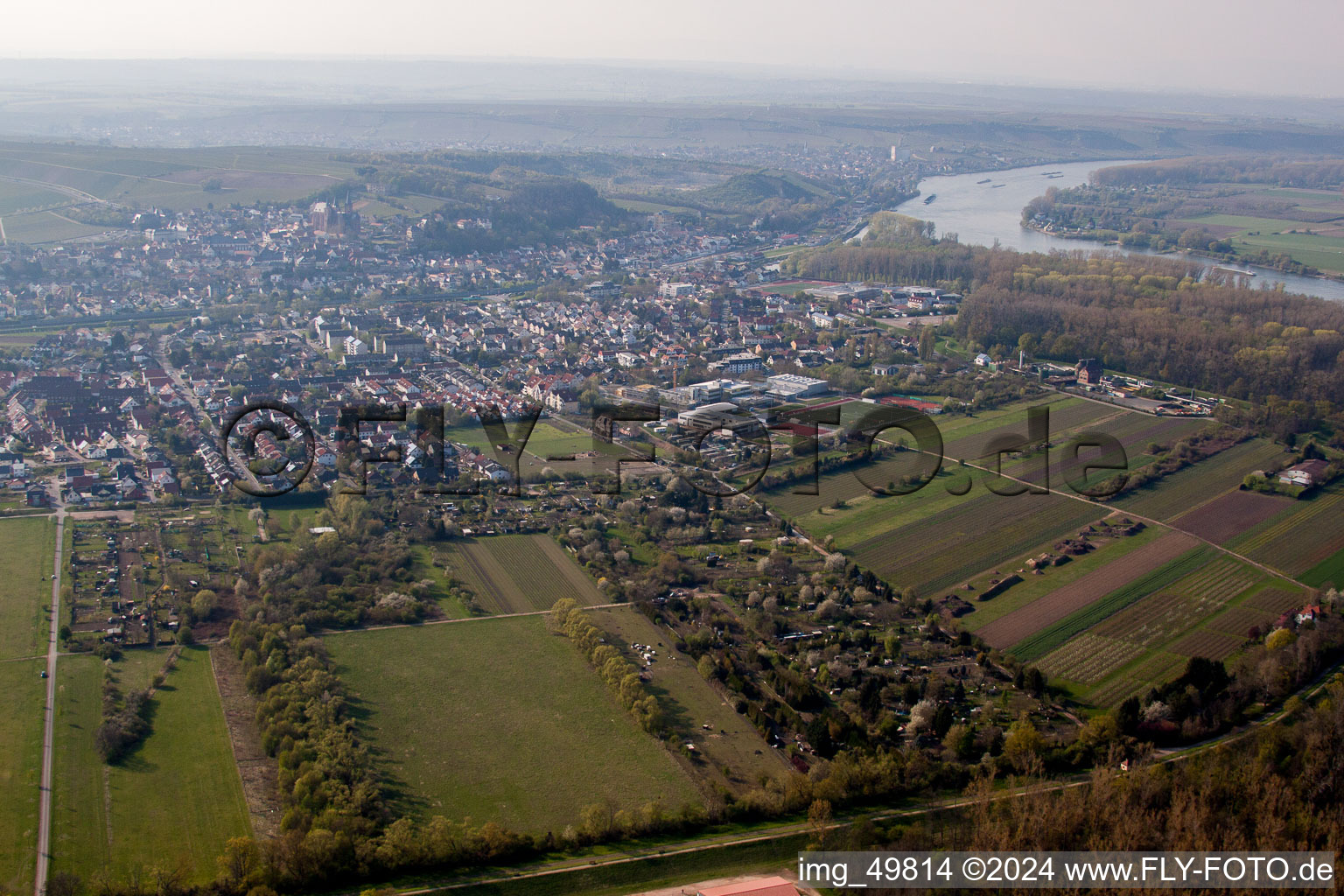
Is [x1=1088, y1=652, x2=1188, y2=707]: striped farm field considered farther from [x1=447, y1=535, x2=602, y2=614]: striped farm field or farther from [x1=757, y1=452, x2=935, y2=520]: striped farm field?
[x1=447, y1=535, x2=602, y2=614]: striped farm field

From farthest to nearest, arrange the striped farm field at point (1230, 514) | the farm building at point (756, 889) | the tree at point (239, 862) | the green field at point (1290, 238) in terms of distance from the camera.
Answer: the green field at point (1290, 238) < the striped farm field at point (1230, 514) < the farm building at point (756, 889) < the tree at point (239, 862)

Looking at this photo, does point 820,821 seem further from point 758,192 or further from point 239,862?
point 758,192

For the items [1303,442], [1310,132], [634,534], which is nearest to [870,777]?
[634,534]

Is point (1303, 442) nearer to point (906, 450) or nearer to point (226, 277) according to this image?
point (906, 450)

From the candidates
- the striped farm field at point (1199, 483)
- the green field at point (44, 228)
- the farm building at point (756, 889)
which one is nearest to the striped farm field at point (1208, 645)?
the striped farm field at point (1199, 483)

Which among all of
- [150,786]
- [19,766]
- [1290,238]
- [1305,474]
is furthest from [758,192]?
[19,766]

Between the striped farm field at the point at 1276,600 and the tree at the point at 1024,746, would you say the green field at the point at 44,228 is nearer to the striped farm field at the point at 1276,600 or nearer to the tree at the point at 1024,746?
the tree at the point at 1024,746

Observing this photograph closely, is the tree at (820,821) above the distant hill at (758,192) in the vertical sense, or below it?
below
